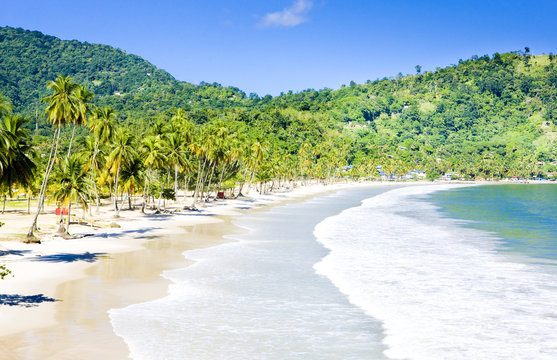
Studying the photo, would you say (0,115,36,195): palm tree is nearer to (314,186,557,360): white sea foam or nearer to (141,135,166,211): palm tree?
(314,186,557,360): white sea foam

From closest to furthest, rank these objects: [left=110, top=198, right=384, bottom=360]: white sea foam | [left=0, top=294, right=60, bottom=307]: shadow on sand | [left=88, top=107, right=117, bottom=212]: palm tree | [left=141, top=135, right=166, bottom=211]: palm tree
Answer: [left=110, top=198, right=384, bottom=360]: white sea foam → [left=0, top=294, right=60, bottom=307]: shadow on sand → [left=88, top=107, right=117, bottom=212]: palm tree → [left=141, top=135, right=166, bottom=211]: palm tree

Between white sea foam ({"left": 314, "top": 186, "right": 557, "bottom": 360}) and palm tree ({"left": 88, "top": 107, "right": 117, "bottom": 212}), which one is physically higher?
palm tree ({"left": 88, "top": 107, "right": 117, "bottom": 212})

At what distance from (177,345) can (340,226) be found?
40.9 m

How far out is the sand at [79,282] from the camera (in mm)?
15450

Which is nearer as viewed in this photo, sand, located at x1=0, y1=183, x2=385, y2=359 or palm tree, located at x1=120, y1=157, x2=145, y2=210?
sand, located at x1=0, y1=183, x2=385, y2=359

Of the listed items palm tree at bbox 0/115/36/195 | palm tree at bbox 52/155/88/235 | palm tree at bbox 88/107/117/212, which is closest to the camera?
palm tree at bbox 0/115/36/195

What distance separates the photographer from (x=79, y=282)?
2419cm

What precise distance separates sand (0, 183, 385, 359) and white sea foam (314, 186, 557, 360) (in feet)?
34.2

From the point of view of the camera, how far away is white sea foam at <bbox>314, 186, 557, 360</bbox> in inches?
683

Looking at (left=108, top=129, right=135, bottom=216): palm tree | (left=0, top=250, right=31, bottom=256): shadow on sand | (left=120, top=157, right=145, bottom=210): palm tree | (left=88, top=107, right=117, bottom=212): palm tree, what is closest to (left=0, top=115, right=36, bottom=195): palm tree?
(left=0, top=250, right=31, bottom=256): shadow on sand

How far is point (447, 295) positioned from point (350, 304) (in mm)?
5815

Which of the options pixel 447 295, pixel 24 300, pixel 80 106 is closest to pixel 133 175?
pixel 80 106

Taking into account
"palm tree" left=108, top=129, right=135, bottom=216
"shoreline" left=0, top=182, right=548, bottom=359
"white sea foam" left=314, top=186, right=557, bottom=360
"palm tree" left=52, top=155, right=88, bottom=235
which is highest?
"palm tree" left=108, top=129, right=135, bottom=216

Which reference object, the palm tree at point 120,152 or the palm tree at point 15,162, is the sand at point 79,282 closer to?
the palm tree at point 15,162
